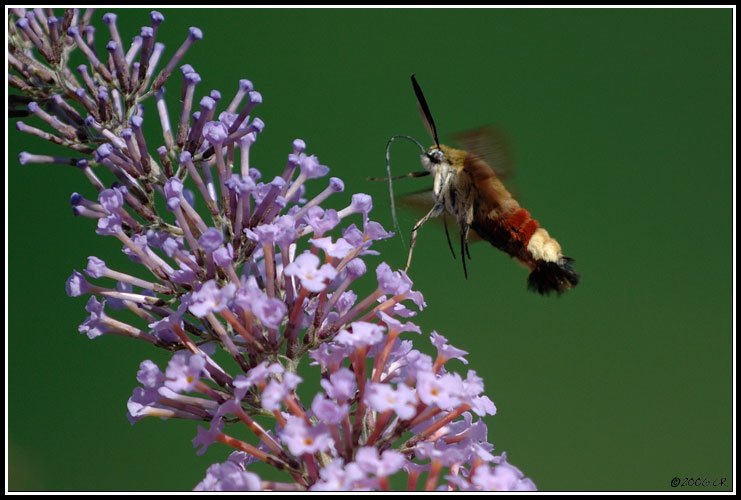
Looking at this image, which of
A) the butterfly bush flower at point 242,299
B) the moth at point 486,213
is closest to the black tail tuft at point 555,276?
the moth at point 486,213

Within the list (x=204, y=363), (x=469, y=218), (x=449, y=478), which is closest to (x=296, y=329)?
(x=204, y=363)

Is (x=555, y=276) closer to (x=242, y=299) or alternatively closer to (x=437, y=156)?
(x=437, y=156)

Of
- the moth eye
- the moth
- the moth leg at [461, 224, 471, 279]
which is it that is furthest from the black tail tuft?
the moth eye

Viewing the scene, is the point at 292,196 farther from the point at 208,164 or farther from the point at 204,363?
the point at 204,363

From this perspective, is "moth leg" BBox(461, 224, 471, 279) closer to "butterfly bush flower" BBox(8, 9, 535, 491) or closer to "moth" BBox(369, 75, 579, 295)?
"moth" BBox(369, 75, 579, 295)

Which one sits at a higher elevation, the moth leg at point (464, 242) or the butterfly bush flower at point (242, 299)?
the moth leg at point (464, 242)

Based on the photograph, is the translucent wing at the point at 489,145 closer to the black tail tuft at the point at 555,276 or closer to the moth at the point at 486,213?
the moth at the point at 486,213
